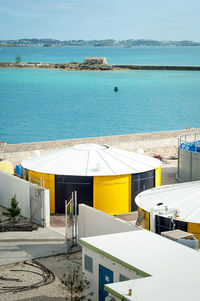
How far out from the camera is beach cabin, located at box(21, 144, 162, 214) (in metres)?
25.1

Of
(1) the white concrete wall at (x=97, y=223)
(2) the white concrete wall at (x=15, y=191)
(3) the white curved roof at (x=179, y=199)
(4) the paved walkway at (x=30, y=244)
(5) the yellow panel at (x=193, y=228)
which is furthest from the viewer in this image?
(2) the white concrete wall at (x=15, y=191)

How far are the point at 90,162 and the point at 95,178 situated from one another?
1541 millimetres

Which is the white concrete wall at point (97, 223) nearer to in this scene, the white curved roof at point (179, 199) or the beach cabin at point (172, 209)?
the beach cabin at point (172, 209)

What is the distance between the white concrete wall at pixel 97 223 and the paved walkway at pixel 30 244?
1.09 metres

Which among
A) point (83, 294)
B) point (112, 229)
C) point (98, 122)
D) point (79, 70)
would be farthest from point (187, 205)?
point (79, 70)

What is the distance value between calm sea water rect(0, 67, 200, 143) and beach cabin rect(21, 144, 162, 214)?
4696 cm

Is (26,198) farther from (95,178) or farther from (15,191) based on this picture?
(95,178)

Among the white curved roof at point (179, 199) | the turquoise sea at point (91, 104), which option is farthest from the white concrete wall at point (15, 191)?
the turquoise sea at point (91, 104)

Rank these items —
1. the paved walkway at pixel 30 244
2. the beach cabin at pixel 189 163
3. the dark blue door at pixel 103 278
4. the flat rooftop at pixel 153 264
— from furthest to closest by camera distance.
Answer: the beach cabin at pixel 189 163 < the paved walkway at pixel 30 244 < the dark blue door at pixel 103 278 < the flat rooftop at pixel 153 264

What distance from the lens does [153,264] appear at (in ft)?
43.4

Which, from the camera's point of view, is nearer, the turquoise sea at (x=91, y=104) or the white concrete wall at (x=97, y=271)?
the white concrete wall at (x=97, y=271)

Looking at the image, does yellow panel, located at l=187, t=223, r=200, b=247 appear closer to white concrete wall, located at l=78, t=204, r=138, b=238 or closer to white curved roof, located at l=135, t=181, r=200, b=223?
white curved roof, located at l=135, t=181, r=200, b=223

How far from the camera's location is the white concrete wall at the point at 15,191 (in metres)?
24.2

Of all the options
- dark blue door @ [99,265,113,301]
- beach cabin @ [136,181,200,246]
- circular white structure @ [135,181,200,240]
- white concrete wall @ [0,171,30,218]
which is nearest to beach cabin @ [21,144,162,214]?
white concrete wall @ [0,171,30,218]
